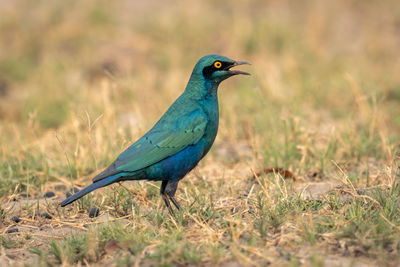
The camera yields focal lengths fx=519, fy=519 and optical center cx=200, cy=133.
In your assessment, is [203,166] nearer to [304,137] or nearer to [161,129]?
[304,137]

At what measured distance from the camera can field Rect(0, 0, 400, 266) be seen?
10.6 feet

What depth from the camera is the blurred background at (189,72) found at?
206 inches

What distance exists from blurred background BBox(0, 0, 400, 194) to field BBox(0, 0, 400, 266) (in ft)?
0.09

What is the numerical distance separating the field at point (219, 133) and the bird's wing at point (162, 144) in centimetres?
37

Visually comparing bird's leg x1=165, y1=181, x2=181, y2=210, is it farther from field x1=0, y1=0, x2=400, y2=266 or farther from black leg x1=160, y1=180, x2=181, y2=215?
field x1=0, y1=0, x2=400, y2=266

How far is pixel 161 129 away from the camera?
390 cm

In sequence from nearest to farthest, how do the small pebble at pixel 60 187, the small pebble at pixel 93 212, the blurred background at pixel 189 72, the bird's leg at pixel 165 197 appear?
the bird's leg at pixel 165 197 < the small pebble at pixel 93 212 < the small pebble at pixel 60 187 < the blurred background at pixel 189 72

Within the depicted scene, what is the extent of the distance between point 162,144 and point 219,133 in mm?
2365

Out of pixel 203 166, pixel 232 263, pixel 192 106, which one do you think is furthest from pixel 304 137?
pixel 232 263

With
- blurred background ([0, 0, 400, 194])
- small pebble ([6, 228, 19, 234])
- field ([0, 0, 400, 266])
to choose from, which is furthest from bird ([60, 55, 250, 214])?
blurred background ([0, 0, 400, 194])

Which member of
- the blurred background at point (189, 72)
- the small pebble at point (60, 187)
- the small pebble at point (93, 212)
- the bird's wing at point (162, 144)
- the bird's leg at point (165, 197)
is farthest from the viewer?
the blurred background at point (189, 72)

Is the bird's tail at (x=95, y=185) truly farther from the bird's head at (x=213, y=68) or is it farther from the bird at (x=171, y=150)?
the bird's head at (x=213, y=68)

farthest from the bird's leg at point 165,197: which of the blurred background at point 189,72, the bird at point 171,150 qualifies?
the blurred background at point 189,72

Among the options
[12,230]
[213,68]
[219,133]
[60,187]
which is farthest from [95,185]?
[219,133]
